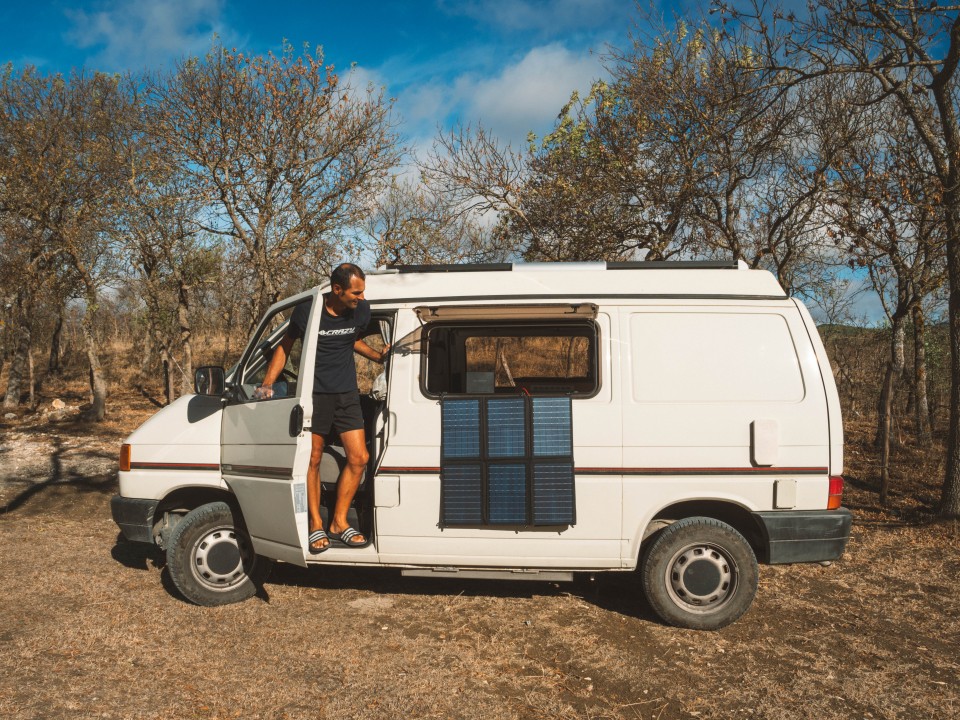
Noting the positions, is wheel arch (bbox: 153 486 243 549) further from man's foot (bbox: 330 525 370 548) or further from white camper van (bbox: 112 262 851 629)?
man's foot (bbox: 330 525 370 548)

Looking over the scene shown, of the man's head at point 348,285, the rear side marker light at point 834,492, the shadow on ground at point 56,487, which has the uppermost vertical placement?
the man's head at point 348,285

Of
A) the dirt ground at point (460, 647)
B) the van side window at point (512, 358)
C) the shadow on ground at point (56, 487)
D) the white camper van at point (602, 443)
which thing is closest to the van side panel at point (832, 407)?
the white camper van at point (602, 443)

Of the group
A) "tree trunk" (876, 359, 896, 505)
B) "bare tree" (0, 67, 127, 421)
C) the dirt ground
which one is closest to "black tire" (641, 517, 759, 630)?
the dirt ground

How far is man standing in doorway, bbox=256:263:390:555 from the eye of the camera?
4902 millimetres

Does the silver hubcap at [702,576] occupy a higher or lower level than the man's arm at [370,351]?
lower

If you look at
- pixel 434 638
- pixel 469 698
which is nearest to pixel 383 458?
pixel 434 638

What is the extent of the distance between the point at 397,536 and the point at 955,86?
359 inches

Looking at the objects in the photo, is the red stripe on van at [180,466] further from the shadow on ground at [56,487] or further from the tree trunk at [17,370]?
the tree trunk at [17,370]

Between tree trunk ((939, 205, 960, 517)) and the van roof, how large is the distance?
421 centimetres

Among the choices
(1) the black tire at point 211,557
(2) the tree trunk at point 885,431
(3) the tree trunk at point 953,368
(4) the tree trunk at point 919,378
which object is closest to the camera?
(1) the black tire at point 211,557

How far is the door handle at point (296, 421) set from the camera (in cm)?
471

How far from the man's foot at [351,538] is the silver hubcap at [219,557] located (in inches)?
33.2

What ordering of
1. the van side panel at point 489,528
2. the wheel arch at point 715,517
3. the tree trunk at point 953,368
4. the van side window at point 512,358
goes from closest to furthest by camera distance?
the van side panel at point 489,528
the wheel arch at point 715,517
the van side window at point 512,358
the tree trunk at point 953,368

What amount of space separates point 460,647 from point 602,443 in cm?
161
